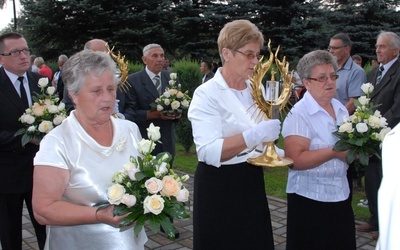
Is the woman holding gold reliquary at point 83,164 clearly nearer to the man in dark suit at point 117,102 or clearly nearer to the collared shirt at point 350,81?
the man in dark suit at point 117,102

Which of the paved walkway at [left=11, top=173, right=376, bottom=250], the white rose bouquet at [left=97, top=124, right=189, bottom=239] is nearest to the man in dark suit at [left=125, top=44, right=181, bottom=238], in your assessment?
the paved walkway at [left=11, top=173, right=376, bottom=250]

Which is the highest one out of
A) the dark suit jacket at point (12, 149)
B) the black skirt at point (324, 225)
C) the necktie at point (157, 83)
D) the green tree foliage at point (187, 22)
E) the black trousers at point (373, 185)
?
the green tree foliage at point (187, 22)

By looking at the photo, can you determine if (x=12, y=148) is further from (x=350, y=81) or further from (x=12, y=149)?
(x=350, y=81)

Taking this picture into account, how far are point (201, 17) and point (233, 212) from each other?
65.2 feet

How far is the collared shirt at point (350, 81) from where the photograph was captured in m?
6.18

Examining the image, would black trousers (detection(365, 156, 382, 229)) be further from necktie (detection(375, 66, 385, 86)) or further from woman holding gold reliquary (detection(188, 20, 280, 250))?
woman holding gold reliquary (detection(188, 20, 280, 250))

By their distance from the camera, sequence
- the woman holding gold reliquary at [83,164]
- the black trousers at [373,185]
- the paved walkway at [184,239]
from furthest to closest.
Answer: the black trousers at [373,185] → the paved walkway at [184,239] → the woman holding gold reliquary at [83,164]

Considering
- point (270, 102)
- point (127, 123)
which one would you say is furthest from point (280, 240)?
point (127, 123)

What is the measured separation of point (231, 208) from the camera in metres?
2.92

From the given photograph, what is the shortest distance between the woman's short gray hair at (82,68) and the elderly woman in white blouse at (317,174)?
5.22ft

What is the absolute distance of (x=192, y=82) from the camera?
1098 centimetres

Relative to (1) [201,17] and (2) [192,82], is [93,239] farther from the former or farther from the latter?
(1) [201,17]

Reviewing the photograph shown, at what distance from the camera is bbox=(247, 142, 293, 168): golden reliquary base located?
2.75 m

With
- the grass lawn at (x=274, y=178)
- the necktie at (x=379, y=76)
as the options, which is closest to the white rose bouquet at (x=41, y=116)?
the grass lawn at (x=274, y=178)
